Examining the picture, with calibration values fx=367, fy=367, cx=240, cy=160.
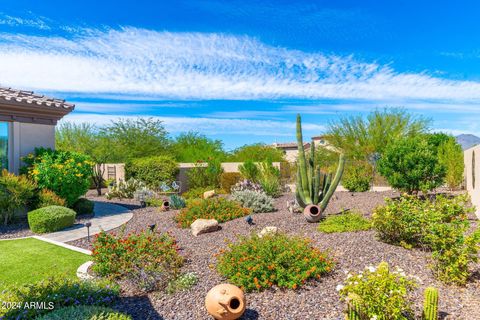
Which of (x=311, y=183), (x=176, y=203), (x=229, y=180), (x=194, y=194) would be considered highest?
(x=311, y=183)

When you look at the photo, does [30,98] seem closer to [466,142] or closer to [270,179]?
[270,179]

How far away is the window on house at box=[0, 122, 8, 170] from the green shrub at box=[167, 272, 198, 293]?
30.5ft

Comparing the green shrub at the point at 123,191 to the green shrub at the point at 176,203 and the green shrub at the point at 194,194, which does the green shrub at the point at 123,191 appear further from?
the green shrub at the point at 176,203

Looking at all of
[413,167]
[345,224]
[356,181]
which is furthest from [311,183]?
[356,181]

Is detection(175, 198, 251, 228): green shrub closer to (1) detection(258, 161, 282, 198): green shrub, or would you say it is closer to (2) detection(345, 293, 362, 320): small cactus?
(1) detection(258, 161, 282, 198): green shrub

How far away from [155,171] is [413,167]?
13.0m

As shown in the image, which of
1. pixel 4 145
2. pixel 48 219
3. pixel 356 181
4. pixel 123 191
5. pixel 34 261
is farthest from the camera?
pixel 356 181

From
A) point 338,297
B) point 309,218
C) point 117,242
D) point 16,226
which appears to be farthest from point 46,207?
point 338,297

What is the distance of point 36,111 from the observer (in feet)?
41.5

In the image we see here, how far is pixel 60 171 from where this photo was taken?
40.1 feet

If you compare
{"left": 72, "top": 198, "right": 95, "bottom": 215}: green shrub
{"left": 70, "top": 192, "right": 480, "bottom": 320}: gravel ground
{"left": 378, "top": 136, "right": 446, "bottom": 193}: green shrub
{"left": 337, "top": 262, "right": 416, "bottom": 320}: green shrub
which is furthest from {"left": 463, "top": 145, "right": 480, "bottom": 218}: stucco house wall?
{"left": 72, "top": 198, "right": 95, "bottom": 215}: green shrub

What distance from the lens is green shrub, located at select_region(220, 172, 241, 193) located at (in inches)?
792

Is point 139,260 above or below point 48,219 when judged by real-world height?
above

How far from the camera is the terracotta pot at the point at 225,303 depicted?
188 inches
